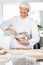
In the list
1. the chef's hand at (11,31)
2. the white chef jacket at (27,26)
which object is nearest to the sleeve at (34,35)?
the white chef jacket at (27,26)

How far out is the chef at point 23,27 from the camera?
79.4 inches

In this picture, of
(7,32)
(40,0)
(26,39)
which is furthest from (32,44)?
(40,0)

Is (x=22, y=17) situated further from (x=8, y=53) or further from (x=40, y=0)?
(x=8, y=53)

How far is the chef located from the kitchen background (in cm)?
4

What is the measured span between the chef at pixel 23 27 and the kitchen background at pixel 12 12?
1.6 inches

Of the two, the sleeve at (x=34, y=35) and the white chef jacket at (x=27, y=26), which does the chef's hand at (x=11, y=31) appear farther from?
the sleeve at (x=34, y=35)

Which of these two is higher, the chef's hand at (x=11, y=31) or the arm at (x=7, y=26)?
the arm at (x=7, y=26)

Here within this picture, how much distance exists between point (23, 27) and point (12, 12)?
0.69 feet

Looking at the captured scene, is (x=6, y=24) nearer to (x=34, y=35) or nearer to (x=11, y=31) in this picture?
(x=11, y=31)

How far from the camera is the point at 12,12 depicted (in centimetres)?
202

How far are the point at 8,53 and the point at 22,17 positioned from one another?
467 millimetres

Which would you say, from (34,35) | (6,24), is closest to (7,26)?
(6,24)

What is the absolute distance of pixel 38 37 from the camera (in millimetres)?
2059

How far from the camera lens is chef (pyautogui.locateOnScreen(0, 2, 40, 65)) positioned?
6.62 feet
